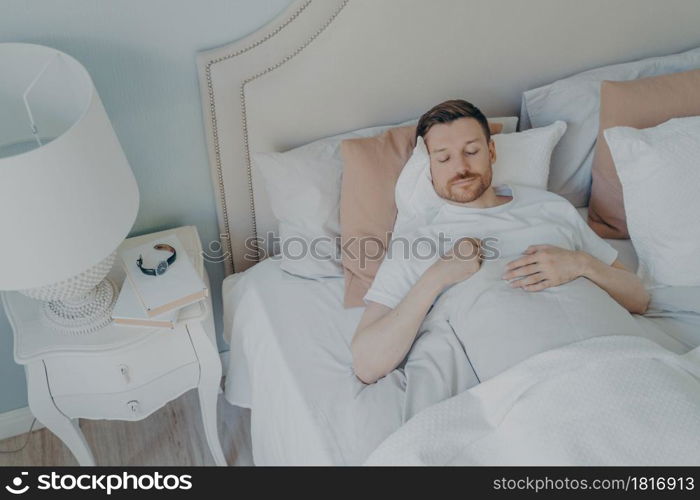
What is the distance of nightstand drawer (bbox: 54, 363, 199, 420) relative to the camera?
1357 millimetres

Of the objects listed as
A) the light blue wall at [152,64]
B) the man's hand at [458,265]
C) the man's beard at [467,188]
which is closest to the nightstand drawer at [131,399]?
the light blue wall at [152,64]

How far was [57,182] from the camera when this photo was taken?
987 mm

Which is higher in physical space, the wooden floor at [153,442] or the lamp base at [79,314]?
the lamp base at [79,314]

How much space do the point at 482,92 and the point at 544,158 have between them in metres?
0.27

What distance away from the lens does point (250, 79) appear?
1387 mm

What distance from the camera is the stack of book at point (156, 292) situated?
128cm

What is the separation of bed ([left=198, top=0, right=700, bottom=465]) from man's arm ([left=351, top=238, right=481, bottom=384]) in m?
0.03

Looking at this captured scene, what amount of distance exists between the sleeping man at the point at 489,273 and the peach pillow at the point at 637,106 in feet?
0.85

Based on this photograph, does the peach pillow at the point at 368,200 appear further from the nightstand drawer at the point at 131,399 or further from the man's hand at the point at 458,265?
the nightstand drawer at the point at 131,399

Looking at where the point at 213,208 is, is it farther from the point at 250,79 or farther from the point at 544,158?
the point at 544,158

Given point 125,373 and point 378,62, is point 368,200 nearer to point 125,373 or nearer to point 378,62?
point 378,62

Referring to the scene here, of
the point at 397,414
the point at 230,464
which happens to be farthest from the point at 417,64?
the point at 230,464

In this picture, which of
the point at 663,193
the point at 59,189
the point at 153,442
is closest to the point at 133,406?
the point at 153,442
